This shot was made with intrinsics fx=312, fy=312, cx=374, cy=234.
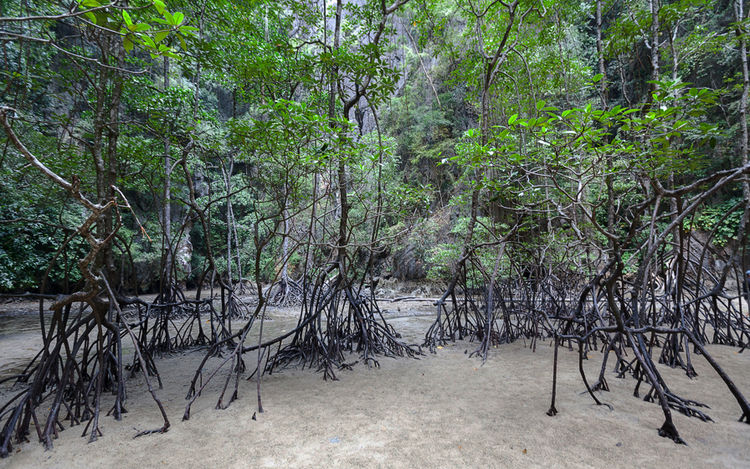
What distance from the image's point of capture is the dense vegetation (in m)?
2.33

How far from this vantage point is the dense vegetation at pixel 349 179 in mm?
2334

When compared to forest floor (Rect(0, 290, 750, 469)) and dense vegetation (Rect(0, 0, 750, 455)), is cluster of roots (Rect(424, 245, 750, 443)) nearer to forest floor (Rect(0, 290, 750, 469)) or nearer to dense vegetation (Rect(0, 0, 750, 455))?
dense vegetation (Rect(0, 0, 750, 455))

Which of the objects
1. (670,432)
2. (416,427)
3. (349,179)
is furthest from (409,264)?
(670,432)

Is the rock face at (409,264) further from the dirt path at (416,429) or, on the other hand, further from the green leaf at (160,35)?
the green leaf at (160,35)

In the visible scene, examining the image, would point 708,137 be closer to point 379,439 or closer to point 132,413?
point 379,439

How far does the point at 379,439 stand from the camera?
2.17 meters

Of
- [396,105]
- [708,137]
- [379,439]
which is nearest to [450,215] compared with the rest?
[396,105]

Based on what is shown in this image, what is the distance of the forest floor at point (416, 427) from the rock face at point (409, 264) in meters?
9.23

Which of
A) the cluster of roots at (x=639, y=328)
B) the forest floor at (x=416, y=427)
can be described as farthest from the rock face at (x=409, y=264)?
the forest floor at (x=416, y=427)

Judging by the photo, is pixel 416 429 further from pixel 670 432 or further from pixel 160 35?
pixel 160 35

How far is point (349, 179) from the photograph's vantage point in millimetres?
6504

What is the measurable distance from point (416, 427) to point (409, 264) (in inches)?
428

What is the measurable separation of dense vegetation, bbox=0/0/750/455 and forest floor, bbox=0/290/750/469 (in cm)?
19

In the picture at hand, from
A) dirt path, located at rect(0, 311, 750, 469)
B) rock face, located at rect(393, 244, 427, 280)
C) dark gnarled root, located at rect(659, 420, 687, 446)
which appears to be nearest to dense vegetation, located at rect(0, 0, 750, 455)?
dark gnarled root, located at rect(659, 420, 687, 446)
